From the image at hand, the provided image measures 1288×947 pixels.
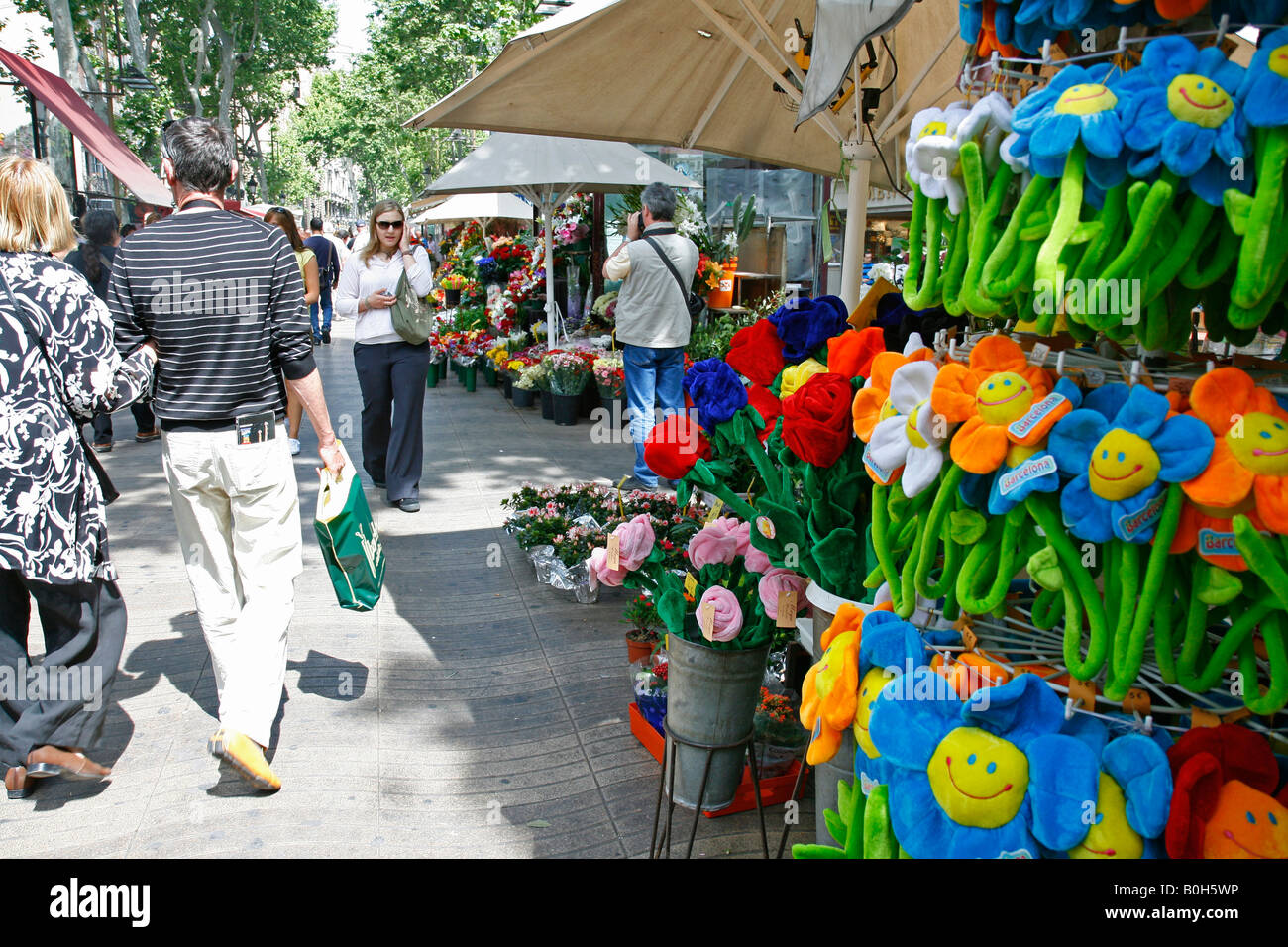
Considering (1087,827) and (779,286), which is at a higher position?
(779,286)

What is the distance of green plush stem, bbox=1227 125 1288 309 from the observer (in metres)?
1.25

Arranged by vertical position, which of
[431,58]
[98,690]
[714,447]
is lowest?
[98,690]

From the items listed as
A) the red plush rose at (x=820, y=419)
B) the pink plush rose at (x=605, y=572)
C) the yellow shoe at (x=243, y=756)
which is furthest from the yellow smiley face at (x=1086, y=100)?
the yellow shoe at (x=243, y=756)

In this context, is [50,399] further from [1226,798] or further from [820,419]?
[1226,798]

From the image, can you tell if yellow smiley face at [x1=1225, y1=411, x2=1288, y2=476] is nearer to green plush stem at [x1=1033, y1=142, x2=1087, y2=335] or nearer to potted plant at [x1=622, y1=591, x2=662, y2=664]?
green plush stem at [x1=1033, y1=142, x2=1087, y2=335]

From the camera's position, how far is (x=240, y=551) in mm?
3287

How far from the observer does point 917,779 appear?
5.10ft

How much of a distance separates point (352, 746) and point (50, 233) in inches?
81.8

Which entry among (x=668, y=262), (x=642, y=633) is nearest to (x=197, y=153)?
(x=642, y=633)

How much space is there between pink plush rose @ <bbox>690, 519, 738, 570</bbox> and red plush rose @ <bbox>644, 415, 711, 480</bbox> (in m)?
0.22

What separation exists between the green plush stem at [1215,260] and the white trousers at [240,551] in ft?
8.95

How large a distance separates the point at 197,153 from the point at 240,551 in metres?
1.32
